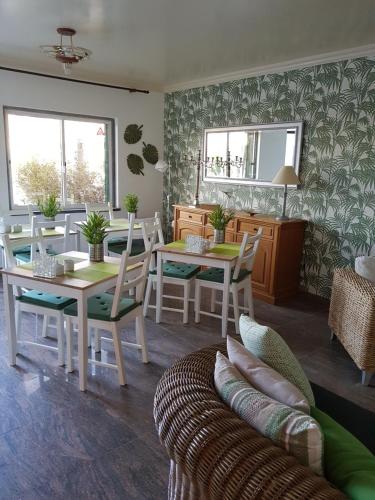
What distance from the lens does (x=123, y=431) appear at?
209cm

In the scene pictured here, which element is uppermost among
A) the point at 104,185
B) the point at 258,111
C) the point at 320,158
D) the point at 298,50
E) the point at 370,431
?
the point at 298,50

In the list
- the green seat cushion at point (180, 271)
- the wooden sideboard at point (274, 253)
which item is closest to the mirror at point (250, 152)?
the wooden sideboard at point (274, 253)

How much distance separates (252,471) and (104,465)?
1.21 metres

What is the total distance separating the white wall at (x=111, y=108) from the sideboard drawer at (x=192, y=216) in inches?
42.3

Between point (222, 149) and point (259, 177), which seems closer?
point (259, 177)

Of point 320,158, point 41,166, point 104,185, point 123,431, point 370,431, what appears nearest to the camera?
point 370,431

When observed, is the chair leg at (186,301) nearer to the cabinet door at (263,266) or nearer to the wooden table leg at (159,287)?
the wooden table leg at (159,287)

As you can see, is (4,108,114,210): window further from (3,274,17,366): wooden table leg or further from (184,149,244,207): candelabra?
(3,274,17,366): wooden table leg

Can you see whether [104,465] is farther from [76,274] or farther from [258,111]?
[258,111]

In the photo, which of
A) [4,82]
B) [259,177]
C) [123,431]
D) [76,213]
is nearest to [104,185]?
[76,213]

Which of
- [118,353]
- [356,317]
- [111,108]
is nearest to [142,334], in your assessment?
[118,353]

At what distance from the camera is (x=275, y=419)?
3.40ft

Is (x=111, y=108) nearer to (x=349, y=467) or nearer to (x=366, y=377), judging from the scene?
(x=366, y=377)

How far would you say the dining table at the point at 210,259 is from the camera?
320 centimetres
